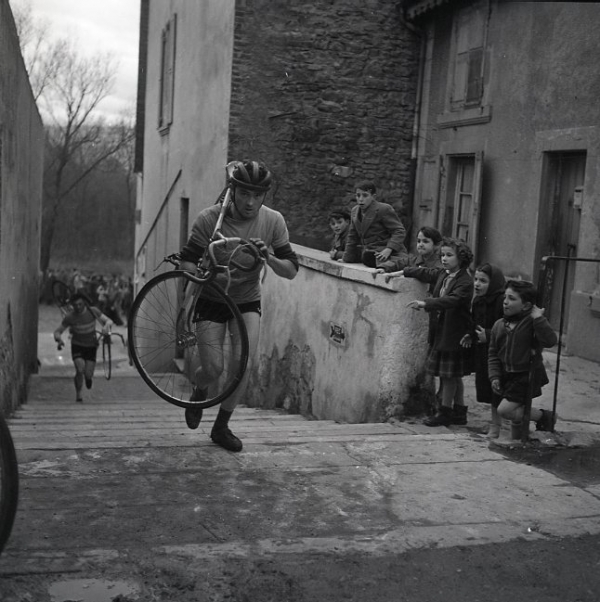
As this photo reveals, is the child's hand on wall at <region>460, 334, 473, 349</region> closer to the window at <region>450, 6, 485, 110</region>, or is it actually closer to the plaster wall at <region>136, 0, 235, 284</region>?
the window at <region>450, 6, 485, 110</region>

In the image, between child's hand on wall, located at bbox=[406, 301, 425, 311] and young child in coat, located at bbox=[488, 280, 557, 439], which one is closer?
young child in coat, located at bbox=[488, 280, 557, 439]

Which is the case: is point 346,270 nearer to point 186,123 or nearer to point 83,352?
point 83,352

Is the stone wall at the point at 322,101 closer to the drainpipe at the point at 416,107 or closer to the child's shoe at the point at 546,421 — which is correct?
the drainpipe at the point at 416,107

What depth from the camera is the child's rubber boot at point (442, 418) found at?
20.7 feet

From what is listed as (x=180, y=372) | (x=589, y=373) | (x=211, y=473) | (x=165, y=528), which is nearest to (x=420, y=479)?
(x=211, y=473)

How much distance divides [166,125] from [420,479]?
14.2 meters

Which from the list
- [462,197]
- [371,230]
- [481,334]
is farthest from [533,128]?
[481,334]

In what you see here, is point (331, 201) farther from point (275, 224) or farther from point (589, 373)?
point (275, 224)

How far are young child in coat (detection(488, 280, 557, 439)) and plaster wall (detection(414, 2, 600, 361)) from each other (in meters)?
3.68

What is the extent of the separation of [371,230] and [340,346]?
1.27 metres

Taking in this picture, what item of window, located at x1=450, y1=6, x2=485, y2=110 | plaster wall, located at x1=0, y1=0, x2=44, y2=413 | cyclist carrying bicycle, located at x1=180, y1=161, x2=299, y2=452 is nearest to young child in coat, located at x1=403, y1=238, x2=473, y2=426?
cyclist carrying bicycle, located at x1=180, y1=161, x2=299, y2=452

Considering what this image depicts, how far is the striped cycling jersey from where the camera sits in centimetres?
1110

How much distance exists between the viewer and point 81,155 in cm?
4828

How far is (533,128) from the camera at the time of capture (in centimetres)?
1024
